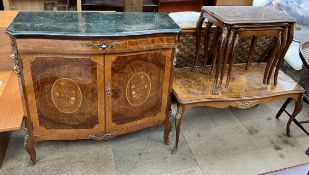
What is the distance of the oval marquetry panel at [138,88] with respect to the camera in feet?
5.49

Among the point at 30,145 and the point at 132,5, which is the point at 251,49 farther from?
the point at 30,145

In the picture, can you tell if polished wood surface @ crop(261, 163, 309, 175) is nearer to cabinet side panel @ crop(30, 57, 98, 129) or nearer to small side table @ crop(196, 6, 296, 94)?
small side table @ crop(196, 6, 296, 94)

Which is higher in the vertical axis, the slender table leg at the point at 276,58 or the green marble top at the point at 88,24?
the green marble top at the point at 88,24

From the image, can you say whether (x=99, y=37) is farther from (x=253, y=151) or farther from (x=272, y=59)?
(x=253, y=151)

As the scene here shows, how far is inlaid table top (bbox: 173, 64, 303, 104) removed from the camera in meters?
1.84

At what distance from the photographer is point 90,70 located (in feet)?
5.06

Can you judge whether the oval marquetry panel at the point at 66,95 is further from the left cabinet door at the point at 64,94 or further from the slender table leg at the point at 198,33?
the slender table leg at the point at 198,33

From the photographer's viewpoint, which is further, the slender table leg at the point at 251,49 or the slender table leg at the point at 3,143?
the slender table leg at the point at 251,49

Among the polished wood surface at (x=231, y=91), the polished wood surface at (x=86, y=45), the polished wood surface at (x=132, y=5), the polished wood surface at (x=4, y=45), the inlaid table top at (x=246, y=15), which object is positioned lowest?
the polished wood surface at (x=231, y=91)

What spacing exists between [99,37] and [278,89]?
1282mm

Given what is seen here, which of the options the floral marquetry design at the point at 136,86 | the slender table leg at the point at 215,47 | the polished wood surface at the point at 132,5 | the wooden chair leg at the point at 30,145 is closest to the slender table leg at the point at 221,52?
the slender table leg at the point at 215,47

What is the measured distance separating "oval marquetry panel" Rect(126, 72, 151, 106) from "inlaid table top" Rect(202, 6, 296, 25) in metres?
0.57

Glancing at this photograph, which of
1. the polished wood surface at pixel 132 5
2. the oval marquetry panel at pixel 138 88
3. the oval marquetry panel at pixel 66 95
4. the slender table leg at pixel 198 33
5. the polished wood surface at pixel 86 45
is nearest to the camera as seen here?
the polished wood surface at pixel 86 45

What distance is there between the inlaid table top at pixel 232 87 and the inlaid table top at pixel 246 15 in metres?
0.45
